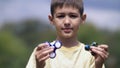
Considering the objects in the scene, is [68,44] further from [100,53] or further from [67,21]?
[100,53]

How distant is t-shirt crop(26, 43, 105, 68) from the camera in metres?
6.00

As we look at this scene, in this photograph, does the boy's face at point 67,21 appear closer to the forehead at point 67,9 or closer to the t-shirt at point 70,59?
the forehead at point 67,9

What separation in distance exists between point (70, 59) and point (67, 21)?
335 mm

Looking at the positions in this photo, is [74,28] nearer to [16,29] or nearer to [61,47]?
[61,47]

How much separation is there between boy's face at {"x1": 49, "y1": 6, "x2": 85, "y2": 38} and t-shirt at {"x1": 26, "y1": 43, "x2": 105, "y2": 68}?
14cm

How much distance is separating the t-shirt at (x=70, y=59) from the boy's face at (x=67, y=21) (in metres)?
0.14

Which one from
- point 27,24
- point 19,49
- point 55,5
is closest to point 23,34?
point 27,24

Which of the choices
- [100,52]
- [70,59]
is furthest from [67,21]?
[100,52]

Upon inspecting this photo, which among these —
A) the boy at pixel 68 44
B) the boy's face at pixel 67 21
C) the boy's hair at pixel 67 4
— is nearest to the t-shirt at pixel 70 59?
the boy at pixel 68 44

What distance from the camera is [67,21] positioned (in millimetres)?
6012

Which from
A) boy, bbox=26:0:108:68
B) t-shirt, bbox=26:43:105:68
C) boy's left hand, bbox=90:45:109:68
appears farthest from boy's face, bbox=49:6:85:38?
boy's left hand, bbox=90:45:109:68

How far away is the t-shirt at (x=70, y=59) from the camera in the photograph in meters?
6.00

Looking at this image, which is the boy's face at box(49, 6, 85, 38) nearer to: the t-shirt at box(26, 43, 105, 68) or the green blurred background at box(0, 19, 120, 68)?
the t-shirt at box(26, 43, 105, 68)

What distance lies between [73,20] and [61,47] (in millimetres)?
263
